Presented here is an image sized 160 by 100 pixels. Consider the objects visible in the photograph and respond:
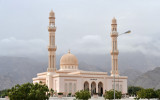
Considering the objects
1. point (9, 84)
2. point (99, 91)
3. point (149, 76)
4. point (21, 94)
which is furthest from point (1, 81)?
point (21, 94)

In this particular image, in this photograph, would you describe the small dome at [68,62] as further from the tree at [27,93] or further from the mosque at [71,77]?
the tree at [27,93]

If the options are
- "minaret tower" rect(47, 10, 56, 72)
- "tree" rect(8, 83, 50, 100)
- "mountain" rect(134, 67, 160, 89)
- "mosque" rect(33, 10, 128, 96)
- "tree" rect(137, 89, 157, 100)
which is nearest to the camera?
"tree" rect(8, 83, 50, 100)

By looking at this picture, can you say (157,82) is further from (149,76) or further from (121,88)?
(121,88)

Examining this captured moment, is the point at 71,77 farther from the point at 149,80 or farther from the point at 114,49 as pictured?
the point at 149,80

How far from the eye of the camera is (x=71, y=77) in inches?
2815

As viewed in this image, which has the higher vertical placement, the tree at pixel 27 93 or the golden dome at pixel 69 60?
the golden dome at pixel 69 60

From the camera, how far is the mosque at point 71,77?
70812 mm

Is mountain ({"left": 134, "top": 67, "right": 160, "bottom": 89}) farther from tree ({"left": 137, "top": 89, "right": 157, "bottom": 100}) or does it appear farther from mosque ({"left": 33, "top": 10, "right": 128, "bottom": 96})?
tree ({"left": 137, "top": 89, "right": 157, "bottom": 100})

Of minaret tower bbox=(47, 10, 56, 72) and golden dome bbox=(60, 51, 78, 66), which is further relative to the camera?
golden dome bbox=(60, 51, 78, 66)

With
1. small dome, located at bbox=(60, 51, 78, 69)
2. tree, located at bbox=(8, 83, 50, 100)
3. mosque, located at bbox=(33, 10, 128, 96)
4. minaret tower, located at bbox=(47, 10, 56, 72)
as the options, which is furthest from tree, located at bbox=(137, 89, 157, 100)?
tree, located at bbox=(8, 83, 50, 100)

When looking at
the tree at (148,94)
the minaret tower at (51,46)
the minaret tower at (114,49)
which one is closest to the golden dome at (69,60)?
the minaret tower at (51,46)

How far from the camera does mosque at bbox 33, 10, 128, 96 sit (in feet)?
232

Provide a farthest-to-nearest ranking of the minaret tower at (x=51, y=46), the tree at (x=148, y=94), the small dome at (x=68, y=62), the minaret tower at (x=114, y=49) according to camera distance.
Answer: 1. the small dome at (x=68, y=62)
2. the minaret tower at (x=114, y=49)
3. the minaret tower at (x=51, y=46)
4. the tree at (x=148, y=94)

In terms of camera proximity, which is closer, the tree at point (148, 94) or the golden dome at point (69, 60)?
the tree at point (148, 94)
